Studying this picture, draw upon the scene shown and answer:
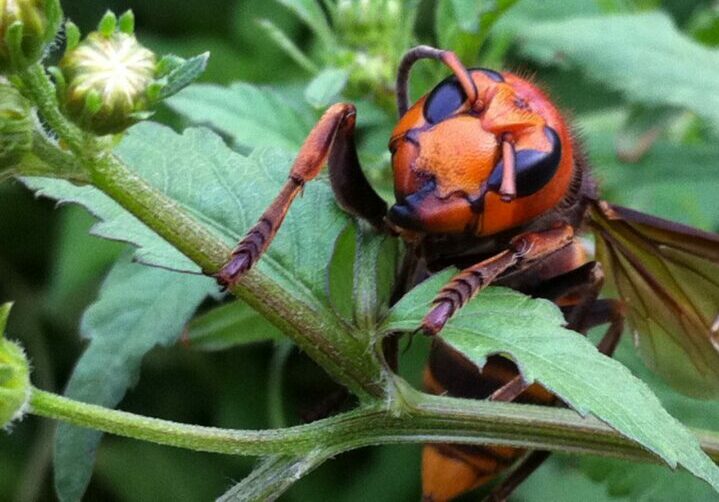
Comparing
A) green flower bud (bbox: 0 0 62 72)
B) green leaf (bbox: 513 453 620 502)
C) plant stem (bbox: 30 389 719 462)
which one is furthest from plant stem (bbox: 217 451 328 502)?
green leaf (bbox: 513 453 620 502)

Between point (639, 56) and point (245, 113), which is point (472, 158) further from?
point (639, 56)

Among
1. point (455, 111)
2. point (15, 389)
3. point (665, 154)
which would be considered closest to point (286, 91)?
point (665, 154)

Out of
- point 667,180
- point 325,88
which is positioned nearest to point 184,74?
point 325,88

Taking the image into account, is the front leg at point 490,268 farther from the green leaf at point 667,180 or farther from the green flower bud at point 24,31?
the green leaf at point 667,180

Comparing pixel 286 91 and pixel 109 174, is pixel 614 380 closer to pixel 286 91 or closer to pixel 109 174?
pixel 109 174

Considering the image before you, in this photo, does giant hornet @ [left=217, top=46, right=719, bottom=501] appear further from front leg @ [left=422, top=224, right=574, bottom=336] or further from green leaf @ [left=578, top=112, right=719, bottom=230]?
green leaf @ [left=578, top=112, right=719, bottom=230]
